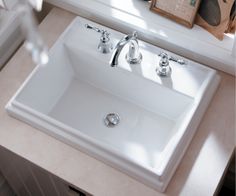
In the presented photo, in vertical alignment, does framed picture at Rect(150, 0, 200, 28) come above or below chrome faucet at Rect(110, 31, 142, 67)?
above

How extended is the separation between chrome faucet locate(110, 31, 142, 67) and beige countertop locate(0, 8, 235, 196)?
10.7 inches

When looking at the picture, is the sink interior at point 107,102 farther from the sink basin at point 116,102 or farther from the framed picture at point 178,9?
the framed picture at point 178,9

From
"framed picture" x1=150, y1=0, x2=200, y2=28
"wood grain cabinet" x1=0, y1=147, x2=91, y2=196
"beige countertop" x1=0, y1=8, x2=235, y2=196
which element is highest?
"framed picture" x1=150, y1=0, x2=200, y2=28

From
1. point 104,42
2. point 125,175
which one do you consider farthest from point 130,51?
point 125,175

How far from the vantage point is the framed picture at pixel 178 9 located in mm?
1304

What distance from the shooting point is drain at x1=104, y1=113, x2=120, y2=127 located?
1395 mm

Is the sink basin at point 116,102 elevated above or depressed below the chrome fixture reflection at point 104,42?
below

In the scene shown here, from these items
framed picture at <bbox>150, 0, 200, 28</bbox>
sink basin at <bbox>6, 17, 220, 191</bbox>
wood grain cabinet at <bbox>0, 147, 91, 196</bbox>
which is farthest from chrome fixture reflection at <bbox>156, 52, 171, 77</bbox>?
wood grain cabinet at <bbox>0, 147, 91, 196</bbox>

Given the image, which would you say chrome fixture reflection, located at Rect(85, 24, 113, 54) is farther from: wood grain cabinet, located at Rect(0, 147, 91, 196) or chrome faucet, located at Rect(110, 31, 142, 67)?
wood grain cabinet, located at Rect(0, 147, 91, 196)

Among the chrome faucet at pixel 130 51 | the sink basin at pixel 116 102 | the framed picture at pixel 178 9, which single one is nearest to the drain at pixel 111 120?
the sink basin at pixel 116 102

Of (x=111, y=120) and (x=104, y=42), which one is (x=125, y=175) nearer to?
(x=111, y=120)

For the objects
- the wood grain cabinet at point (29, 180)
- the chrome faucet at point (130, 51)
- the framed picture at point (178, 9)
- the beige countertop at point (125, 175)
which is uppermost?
the framed picture at point (178, 9)

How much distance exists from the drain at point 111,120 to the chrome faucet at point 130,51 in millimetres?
187

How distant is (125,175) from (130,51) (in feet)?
1.26
